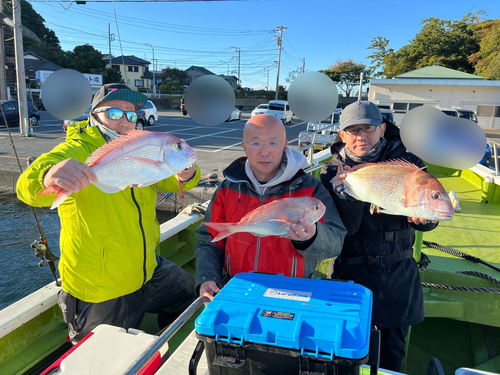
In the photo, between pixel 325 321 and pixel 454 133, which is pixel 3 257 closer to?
pixel 325 321

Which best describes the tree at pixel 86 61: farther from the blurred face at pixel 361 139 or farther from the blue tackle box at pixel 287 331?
the blue tackle box at pixel 287 331

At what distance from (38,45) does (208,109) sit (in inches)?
2576

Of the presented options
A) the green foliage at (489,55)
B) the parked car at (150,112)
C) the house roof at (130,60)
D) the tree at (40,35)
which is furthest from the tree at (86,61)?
the green foliage at (489,55)

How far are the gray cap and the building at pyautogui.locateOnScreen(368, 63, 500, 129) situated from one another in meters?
25.0

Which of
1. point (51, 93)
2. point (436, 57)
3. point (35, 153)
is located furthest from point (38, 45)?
point (51, 93)

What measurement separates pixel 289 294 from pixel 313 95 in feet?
5.89

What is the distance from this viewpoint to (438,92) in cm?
2528

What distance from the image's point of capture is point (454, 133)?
5.50 ft

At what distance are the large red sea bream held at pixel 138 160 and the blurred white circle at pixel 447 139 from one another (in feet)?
4.25

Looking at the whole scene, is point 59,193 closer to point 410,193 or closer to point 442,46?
point 410,193

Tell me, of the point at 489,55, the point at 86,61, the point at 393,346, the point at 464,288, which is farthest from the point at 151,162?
the point at 86,61

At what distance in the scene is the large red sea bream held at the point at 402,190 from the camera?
4.77ft

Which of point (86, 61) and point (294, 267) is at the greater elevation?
point (86, 61)

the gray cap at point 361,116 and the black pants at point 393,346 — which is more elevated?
the gray cap at point 361,116
